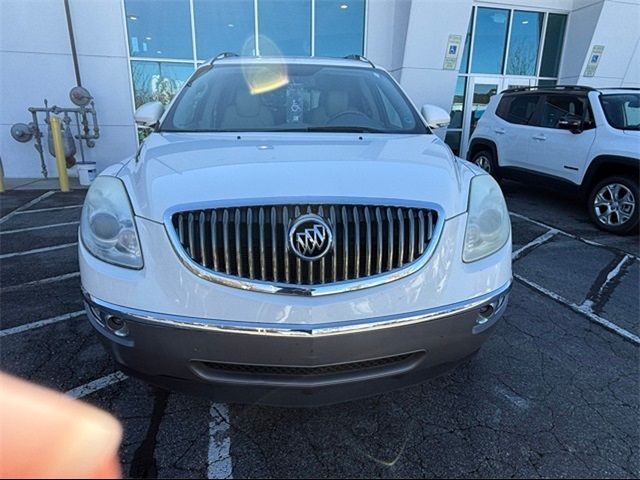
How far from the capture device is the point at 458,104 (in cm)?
1145

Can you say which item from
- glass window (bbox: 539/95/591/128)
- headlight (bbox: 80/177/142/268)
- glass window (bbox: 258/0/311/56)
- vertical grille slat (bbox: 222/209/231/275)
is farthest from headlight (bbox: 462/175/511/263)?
glass window (bbox: 258/0/311/56)

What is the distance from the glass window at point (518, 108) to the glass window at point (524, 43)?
16.7 feet

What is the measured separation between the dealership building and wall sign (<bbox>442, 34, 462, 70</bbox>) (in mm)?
24

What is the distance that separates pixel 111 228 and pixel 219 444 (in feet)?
3.60

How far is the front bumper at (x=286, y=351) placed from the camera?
1569mm

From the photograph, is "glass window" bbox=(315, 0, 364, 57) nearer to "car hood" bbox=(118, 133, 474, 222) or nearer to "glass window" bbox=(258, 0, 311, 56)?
"glass window" bbox=(258, 0, 311, 56)

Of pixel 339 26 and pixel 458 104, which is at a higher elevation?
pixel 339 26

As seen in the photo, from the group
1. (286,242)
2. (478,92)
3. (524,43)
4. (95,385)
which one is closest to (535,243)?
(286,242)

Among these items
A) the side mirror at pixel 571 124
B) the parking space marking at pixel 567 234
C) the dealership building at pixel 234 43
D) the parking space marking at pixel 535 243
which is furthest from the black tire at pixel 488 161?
the dealership building at pixel 234 43

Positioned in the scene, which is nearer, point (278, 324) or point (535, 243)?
point (278, 324)

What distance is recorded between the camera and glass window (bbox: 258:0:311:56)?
9500 millimetres

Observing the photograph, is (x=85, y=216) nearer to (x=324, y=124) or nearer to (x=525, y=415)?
(x=324, y=124)

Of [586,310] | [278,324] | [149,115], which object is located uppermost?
[149,115]

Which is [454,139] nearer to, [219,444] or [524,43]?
[524,43]
